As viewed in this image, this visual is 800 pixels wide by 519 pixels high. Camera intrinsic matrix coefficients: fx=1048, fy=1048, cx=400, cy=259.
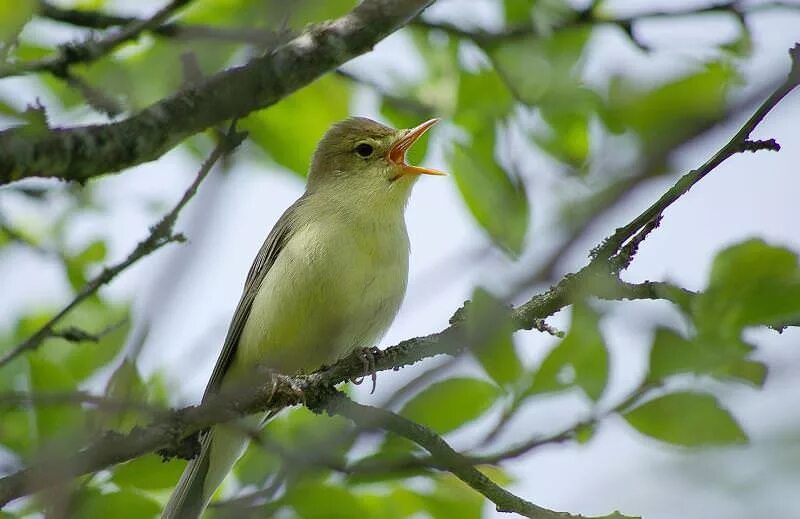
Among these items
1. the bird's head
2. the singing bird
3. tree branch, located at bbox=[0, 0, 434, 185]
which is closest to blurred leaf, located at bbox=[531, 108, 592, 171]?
tree branch, located at bbox=[0, 0, 434, 185]

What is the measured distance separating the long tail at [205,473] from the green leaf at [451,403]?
4.60 feet

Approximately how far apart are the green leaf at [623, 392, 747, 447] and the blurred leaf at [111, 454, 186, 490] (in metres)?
1.62

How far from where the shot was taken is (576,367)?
123 inches

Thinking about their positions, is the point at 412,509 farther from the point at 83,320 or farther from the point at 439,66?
the point at 439,66

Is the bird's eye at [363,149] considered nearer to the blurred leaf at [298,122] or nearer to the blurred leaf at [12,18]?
the blurred leaf at [298,122]

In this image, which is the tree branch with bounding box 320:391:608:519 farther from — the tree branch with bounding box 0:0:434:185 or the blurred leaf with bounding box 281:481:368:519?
the tree branch with bounding box 0:0:434:185

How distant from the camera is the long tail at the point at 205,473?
492 centimetres

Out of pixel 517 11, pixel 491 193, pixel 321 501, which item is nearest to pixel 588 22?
pixel 517 11

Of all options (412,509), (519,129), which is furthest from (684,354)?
(519,129)

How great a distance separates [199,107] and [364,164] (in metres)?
3.70

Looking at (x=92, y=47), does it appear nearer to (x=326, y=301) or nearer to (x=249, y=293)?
(x=326, y=301)

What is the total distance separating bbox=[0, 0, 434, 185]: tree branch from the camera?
2.83m

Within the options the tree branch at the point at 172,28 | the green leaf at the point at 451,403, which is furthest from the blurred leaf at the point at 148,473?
the tree branch at the point at 172,28

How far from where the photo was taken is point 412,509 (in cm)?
381
